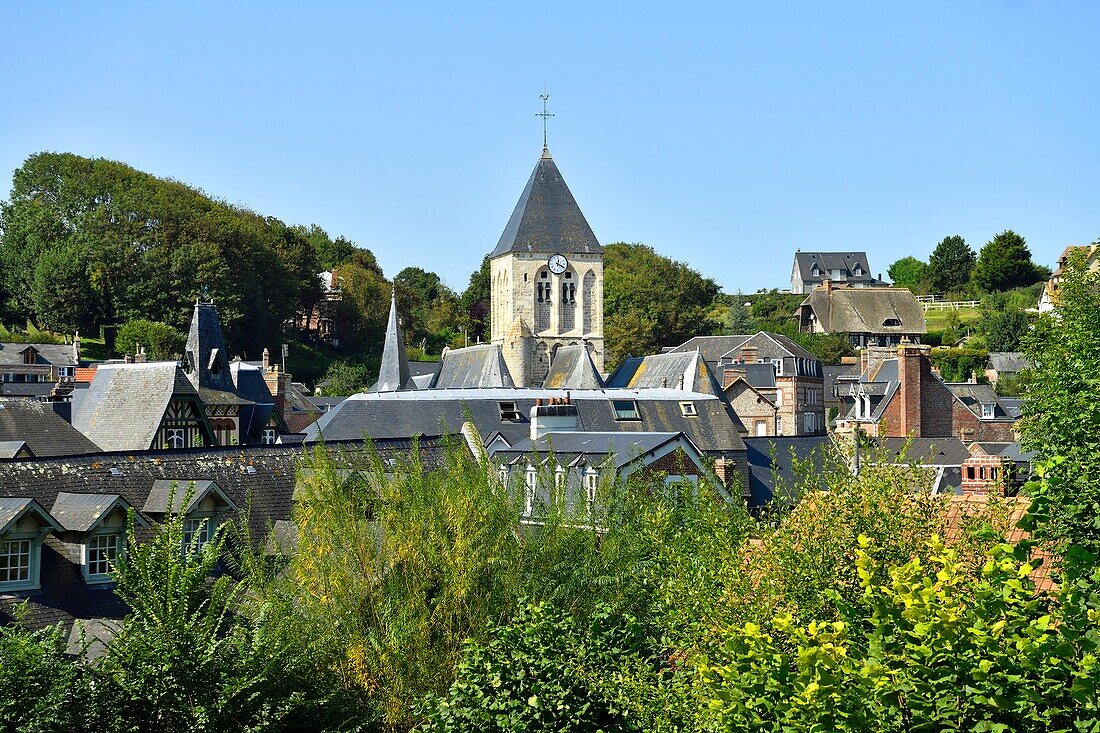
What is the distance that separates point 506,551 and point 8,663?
523 centimetres

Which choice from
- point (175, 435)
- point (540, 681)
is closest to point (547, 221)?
point (175, 435)

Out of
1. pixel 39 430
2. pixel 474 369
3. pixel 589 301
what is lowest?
pixel 39 430

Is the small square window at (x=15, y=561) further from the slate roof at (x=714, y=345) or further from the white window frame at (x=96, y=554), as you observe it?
the slate roof at (x=714, y=345)

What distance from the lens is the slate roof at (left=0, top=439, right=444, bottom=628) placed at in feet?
52.4

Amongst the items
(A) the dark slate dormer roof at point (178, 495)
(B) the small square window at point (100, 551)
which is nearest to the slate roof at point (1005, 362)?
(A) the dark slate dormer roof at point (178, 495)

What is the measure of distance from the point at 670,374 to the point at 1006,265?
50.6 metres

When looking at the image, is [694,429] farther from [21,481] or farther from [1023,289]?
[1023,289]

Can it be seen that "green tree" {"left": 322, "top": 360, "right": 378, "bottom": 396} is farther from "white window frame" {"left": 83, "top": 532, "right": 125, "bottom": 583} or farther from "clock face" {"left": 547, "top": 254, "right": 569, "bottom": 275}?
"white window frame" {"left": 83, "top": 532, "right": 125, "bottom": 583}

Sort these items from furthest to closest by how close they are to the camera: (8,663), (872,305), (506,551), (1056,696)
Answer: (872,305) < (506,551) < (8,663) < (1056,696)

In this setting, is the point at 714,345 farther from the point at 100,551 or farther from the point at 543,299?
the point at 100,551

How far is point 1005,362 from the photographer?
74.0 m

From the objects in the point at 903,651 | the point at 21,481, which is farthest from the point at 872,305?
the point at 903,651

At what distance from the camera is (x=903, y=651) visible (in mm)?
8188

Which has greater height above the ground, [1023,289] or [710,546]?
[1023,289]
